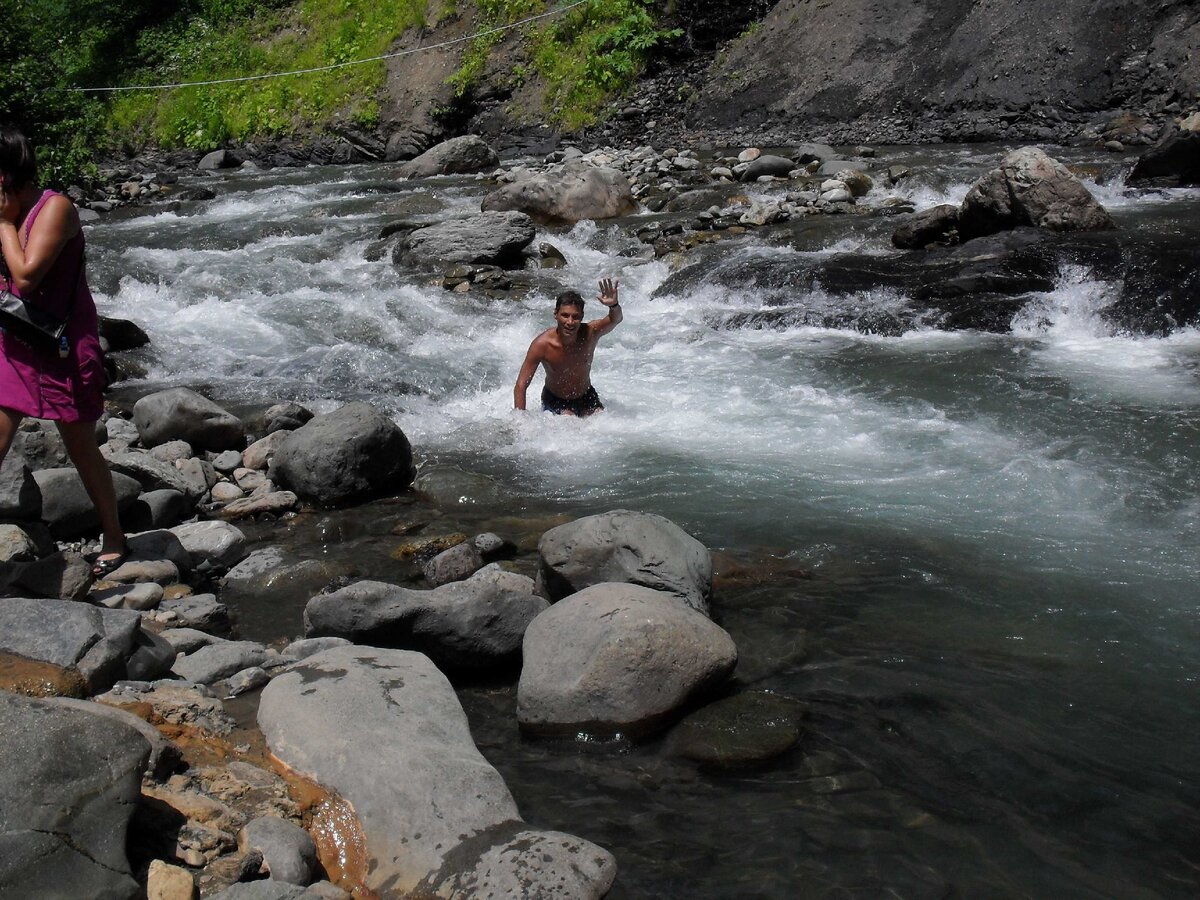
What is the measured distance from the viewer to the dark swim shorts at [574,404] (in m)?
7.87

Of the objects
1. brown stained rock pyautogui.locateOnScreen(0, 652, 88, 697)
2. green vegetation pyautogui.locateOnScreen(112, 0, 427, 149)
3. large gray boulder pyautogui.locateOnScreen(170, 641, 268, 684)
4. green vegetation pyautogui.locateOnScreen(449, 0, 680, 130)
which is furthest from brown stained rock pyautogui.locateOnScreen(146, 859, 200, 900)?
green vegetation pyautogui.locateOnScreen(112, 0, 427, 149)

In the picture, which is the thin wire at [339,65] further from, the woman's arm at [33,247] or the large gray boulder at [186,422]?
the woman's arm at [33,247]

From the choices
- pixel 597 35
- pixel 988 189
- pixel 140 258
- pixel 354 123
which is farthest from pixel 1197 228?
pixel 354 123

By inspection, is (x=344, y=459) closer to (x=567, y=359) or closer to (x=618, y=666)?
(x=567, y=359)

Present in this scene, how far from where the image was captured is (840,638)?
4535 mm

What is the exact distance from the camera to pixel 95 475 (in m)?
4.78

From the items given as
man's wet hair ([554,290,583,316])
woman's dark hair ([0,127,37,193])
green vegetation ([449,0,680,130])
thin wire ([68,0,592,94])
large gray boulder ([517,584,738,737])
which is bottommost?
large gray boulder ([517,584,738,737])

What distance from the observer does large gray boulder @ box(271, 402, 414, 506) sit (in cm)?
652

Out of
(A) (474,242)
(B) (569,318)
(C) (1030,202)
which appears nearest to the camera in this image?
(B) (569,318)

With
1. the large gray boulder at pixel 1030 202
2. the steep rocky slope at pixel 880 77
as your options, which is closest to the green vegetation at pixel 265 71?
the steep rocky slope at pixel 880 77

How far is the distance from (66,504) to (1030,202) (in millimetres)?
9582

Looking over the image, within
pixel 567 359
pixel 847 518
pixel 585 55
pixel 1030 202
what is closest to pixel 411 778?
pixel 847 518

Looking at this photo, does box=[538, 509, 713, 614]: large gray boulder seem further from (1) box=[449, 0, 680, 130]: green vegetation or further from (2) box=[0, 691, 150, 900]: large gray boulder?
(1) box=[449, 0, 680, 130]: green vegetation

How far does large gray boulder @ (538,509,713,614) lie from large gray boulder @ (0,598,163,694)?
1817 mm
